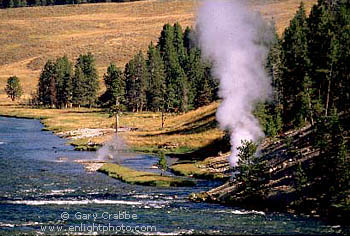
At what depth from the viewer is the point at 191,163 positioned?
85312mm

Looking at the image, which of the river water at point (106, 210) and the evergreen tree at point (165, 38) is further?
the evergreen tree at point (165, 38)

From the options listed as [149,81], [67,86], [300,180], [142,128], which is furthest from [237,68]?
[67,86]

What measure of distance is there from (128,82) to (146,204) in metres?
114

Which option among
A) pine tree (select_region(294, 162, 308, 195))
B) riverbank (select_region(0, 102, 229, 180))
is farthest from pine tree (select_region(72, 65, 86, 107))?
pine tree (select_region(294, 162, 308, 195))

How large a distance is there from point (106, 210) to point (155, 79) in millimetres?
109383

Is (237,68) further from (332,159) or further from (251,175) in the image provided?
(332,159)

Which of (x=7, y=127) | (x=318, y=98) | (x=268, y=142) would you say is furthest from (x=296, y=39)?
(x=7, y=127)

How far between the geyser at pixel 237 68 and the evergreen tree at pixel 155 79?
2339 inches

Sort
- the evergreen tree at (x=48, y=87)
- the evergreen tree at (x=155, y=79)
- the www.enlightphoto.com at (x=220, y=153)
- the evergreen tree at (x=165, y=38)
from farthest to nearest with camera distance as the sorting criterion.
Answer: the evergreen tree at (x=165, y=38) → the evergreen tree at (x=48, y=87) → the evergreen tree at (x=155, y=79) → the www.enlightphoto.com at (x=220, y=153)

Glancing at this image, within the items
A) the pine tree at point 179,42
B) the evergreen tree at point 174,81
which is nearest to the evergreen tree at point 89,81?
the evergreen tree at point 174,81

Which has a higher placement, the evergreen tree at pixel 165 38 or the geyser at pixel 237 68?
the evergreen tree at pixel 165 38

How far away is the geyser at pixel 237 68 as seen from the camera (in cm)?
8000

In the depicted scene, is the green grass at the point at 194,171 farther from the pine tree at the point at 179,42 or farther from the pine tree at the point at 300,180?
the pine tree at the point at 179,42

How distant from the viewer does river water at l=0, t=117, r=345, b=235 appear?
4734 centimetres
